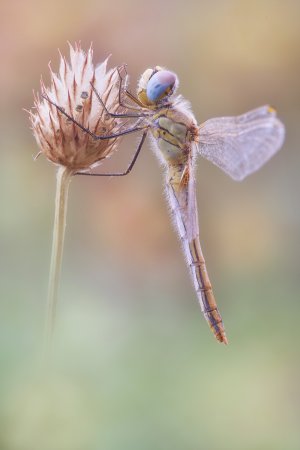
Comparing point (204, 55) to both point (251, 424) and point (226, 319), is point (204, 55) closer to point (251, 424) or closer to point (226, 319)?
point (226, 319)

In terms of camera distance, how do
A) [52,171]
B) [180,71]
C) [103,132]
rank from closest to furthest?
1. [103,132]
2. [52,171]
3. [180,71]

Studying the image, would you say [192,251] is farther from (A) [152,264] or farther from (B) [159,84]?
(A) [152,264]

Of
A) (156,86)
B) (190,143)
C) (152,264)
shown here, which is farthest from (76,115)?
(152,264)

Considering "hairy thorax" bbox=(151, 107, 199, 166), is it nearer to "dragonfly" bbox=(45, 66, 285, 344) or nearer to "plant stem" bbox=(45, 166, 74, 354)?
"dragonfly" bbox=(45, 66, 285, 344)

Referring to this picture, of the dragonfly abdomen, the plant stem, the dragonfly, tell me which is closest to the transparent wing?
the dragonfly

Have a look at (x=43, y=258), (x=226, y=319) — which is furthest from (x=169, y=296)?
(x=43, y=258)
